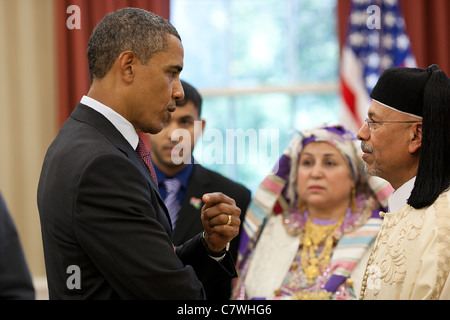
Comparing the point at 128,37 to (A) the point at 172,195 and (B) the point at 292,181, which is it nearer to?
(A) the point at 172,195

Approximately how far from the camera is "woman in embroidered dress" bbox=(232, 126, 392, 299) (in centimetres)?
304

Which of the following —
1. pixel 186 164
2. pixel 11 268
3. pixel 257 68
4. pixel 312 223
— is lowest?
pixel 312 223

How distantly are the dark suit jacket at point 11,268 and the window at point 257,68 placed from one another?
2445mm

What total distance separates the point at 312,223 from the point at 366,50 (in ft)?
5.45

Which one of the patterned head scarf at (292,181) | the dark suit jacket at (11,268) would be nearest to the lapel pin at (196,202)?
the patterned head scarf at (292,181)

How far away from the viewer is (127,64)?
5.49ft

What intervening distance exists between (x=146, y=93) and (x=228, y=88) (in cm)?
312

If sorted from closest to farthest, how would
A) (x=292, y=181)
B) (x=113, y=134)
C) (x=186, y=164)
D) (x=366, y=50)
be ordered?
(x=113, y=134)
(x=186, y=164)
(x=292, y=181)
(x=366, y=50)

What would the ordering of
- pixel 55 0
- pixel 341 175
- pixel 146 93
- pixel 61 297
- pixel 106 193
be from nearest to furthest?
1. pixel 106 193
2. pixel 61 297
3. pixel 146 93
4. pixel 341 175
5. pixel 55 0

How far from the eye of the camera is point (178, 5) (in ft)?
16.0

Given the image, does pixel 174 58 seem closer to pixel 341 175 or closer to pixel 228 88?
pixel 341 175

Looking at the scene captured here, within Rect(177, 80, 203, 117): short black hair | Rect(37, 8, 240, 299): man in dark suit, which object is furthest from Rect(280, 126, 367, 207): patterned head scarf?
Rect(37, 8, 240, 299): man in dark suit

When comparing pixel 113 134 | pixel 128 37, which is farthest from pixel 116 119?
pixel 128 37
